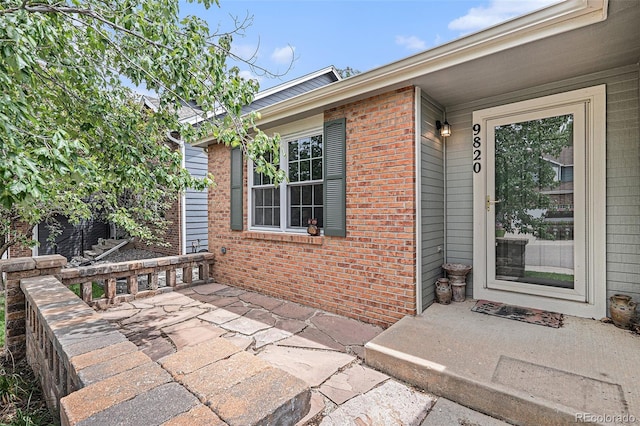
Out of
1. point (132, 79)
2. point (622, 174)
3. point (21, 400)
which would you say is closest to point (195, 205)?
point (132, 79)

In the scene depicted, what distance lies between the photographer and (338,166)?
3.81m

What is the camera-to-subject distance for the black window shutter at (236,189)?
5117 millimetres

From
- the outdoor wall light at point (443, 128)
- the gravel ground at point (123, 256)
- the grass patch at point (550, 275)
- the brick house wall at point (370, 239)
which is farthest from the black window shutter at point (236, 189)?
the gravel ground at point (123, 256)

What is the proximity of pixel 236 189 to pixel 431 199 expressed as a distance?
3.21m

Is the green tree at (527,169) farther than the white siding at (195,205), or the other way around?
the white siding at (195,205)

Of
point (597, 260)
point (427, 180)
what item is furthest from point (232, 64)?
point (597, 260)

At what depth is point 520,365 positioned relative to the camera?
2.21 m

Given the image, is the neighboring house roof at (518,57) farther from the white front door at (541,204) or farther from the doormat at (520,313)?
the doormat at (520,313)

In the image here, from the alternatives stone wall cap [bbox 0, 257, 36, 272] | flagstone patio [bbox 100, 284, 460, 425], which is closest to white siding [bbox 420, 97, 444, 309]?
flagstone patio [bbox 100, 284, 460, 425]

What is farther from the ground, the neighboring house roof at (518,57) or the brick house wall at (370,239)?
the neighboring house roof at (518,57)

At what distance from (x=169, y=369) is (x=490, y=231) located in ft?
11.6

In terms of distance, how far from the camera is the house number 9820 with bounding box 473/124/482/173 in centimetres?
360

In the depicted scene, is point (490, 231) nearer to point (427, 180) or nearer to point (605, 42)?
point (427, 180)

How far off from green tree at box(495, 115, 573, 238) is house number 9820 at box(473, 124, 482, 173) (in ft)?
→ 0.58
